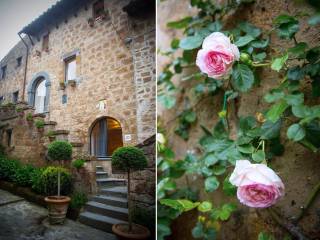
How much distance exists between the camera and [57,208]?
91 centimetres

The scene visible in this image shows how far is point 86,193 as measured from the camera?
0.95m

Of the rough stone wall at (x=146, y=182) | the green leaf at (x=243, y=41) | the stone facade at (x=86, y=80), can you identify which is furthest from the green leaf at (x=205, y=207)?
the green leaf at (x=243, y=41)

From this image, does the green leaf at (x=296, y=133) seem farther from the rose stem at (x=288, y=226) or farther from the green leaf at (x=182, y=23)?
the green leaf at (x=182, y=23)

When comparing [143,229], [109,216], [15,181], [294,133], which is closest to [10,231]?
[15,181]

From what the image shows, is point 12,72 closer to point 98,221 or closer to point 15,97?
point 15,97

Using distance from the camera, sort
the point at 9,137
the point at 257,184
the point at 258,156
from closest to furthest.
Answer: the point at 257,184 < the point at 258,156 < the point at 9,137

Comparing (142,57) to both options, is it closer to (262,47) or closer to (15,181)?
(262,47)

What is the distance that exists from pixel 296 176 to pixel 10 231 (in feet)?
2.88

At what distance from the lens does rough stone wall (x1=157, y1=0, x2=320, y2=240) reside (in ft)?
2.82

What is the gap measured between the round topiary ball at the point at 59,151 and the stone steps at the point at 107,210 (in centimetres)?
18

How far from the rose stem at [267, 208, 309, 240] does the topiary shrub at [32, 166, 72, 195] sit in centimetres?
65

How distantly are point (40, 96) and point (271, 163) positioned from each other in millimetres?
832

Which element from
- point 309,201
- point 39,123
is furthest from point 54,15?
point 309,201

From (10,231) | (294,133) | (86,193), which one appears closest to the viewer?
(294,133)
